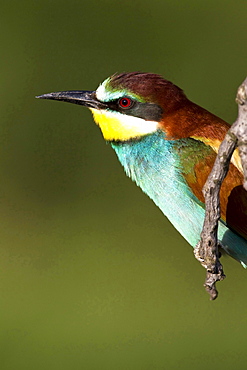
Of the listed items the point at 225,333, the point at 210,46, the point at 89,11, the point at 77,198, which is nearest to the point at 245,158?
the point at 225,333

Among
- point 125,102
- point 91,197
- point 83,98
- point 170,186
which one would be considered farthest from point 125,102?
point 91,197

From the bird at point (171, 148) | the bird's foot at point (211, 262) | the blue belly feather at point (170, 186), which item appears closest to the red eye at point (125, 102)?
the bird at point (171, 148)

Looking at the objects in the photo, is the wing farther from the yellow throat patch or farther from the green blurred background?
the green blurred background

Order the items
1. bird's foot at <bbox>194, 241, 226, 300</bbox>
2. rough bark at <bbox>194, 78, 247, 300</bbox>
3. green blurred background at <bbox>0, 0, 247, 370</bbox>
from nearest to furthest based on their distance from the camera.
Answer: rough bark at <bbox>194, 78, 247, 300</bbox> → bird's foot at <bbox>194, 241, 226, 300</bbox> → green blurred background at <bbox>0, 0, 247, 370</bbox>

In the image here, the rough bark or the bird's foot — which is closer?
the rough bark

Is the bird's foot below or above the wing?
below

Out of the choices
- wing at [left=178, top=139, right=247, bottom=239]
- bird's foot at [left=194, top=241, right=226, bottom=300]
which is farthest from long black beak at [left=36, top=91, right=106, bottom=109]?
bird's foot at [left=194, top=241, right=226, bottom=300]

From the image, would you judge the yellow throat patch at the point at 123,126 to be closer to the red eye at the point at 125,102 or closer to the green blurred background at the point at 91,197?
the red eye at the point at 125,102
